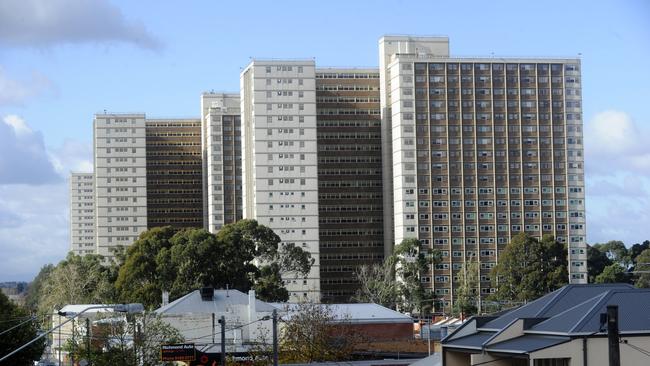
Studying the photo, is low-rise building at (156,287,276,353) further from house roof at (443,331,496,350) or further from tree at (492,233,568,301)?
tree at (492,233,568,301)

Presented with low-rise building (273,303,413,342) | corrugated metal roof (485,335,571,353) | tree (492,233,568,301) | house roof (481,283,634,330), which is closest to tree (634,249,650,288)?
tree (492,233,568,301)

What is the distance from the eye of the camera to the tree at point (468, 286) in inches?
6255

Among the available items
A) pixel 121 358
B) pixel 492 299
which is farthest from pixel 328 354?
pixel 492 299

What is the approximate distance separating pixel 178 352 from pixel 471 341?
17349 millimetres

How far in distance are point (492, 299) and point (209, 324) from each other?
7091cm

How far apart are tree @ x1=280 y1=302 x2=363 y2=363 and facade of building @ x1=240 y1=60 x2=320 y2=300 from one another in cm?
10058

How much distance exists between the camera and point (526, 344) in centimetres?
5188

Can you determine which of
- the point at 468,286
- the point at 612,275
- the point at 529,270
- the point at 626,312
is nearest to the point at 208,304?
the point at 626,312

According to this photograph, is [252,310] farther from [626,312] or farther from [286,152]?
[286,152]

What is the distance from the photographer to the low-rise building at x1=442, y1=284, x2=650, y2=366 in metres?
50.0

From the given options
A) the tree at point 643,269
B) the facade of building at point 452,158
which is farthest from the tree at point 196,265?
the tree at point 643,269

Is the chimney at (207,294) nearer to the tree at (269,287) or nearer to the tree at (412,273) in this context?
the tree at (269,287)

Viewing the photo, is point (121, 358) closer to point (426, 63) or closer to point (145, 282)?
point (145, 282)

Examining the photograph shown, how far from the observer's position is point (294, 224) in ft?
609
